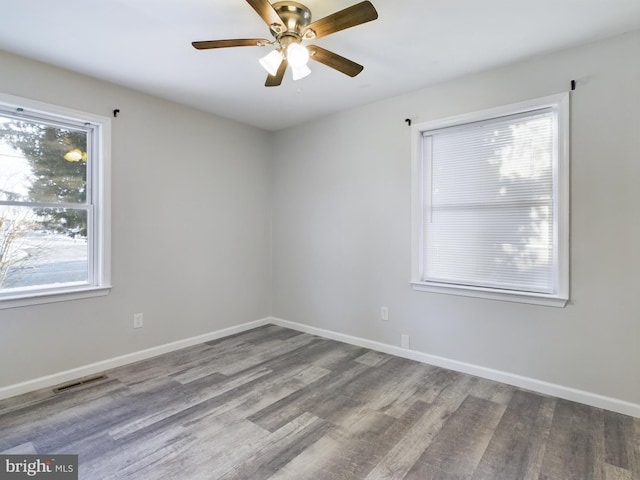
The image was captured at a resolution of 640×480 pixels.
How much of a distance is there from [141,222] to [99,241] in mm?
390

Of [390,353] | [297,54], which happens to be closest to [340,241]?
[390,353]

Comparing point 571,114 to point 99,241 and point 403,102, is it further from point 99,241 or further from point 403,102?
point 99,241

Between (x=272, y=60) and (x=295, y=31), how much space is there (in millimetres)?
204

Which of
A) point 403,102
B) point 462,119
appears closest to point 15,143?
point 403,102

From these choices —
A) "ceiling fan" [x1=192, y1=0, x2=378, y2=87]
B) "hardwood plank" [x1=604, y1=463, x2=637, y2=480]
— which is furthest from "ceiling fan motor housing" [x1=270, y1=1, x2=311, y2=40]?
"hardwood plank" [x1=604, y1=463, x2=637, y2=480]

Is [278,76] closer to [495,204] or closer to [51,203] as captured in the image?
[495,204]

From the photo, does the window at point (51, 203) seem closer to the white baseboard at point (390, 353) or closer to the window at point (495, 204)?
the white baseboard at point (390, 353)

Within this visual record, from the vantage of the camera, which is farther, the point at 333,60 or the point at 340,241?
the point at 340,241

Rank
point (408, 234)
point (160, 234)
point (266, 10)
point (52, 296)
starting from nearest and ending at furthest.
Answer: point (266, 10), point (52, 296), point (408, 234), point (160, 234)

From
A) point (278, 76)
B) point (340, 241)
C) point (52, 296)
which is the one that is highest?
point (278, 76)

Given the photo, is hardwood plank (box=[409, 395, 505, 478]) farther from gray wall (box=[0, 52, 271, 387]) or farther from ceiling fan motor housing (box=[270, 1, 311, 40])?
gray wall (box=[0, 52, 271, 387])

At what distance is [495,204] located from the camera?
2.78m

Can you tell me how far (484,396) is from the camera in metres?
2.50

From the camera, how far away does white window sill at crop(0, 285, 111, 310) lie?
2.47 meters
